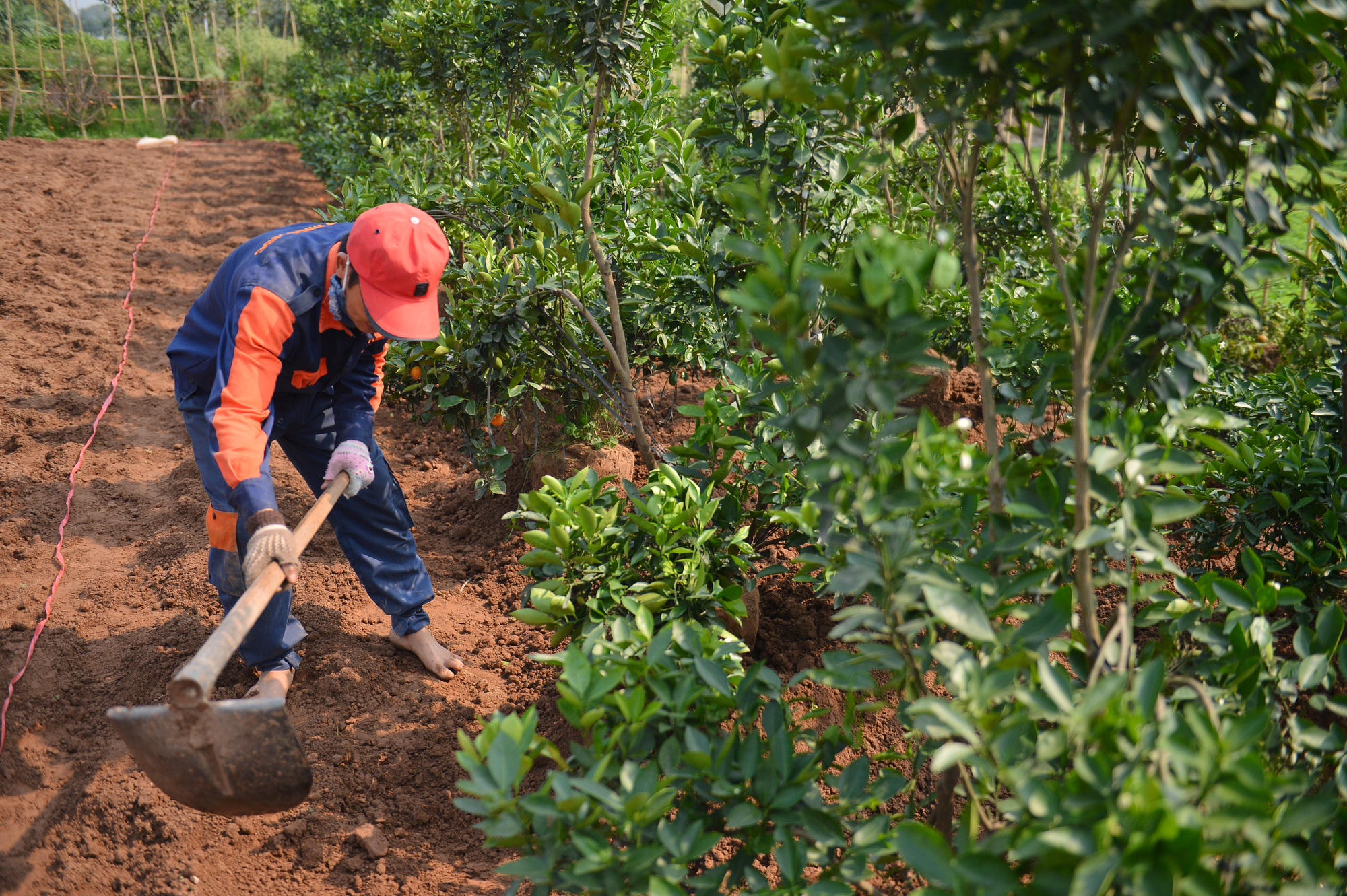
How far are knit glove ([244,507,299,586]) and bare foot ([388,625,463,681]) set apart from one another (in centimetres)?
83

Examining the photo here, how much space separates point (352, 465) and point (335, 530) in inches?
16.5

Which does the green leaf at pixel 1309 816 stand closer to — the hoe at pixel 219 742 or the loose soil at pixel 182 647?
the loose soil at pixel 182 647

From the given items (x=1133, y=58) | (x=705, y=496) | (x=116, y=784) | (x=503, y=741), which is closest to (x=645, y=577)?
(x=705, y=496)

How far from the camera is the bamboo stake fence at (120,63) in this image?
496 inches

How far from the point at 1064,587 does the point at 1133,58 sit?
73 centimetres

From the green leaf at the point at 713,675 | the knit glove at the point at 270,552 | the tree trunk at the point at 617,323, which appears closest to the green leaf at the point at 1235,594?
the green leaf at the point at 713,675

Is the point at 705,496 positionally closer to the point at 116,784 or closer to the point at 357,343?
the point at 357,343

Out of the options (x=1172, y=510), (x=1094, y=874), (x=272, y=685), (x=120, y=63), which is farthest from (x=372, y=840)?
(x=120, y=63)

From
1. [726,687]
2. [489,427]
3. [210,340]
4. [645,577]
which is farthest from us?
[489,427]

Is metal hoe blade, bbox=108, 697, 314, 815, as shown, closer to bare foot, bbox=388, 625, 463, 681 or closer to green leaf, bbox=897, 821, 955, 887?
bare foot, bbox=388, 625, 463, 681

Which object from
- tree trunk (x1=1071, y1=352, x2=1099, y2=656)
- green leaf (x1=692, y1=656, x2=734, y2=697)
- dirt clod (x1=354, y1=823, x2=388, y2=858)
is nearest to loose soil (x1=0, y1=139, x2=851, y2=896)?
dirt clod (x1=354, y1=823, x2=388, y2=858)

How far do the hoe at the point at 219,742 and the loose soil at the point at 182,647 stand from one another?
0.38m

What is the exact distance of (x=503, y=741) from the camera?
1.25m

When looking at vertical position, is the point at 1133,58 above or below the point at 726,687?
above
